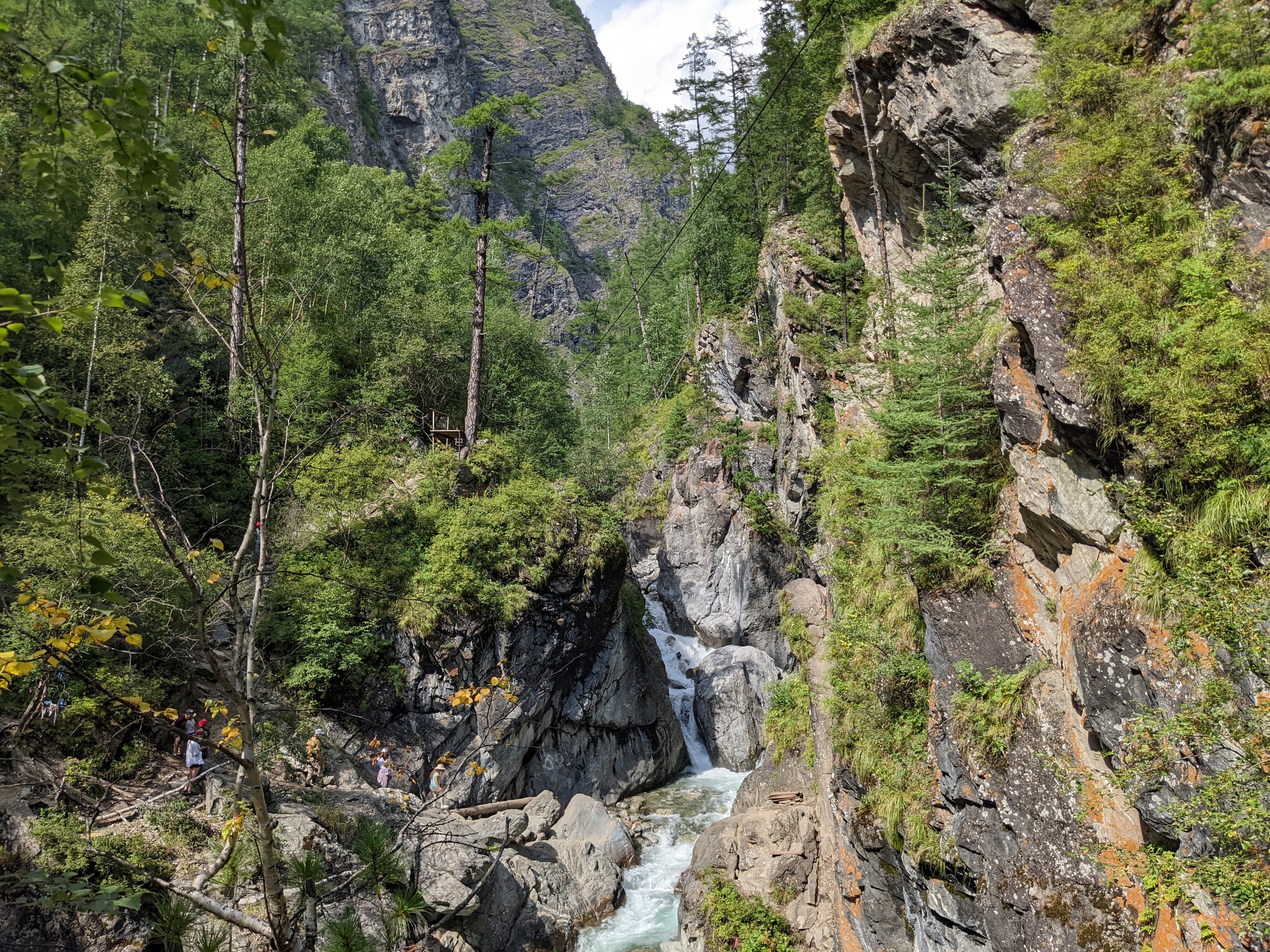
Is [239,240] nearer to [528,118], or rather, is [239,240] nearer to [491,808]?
[491,808]

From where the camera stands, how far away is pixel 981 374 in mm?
10258

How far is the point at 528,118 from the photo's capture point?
55125 mm

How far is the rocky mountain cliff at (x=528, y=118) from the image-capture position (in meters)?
61.8

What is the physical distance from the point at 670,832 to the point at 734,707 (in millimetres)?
5396

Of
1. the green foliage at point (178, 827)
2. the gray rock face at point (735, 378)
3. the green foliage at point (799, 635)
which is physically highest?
the gray rock face at point (735, 378)

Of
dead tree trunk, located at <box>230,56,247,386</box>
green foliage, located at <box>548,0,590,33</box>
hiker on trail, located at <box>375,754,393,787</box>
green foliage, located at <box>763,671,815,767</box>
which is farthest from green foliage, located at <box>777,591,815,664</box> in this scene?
green foliage, located at <box>548,0,590,33</box>

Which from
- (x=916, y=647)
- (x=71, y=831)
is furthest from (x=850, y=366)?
(x=71, y=831)

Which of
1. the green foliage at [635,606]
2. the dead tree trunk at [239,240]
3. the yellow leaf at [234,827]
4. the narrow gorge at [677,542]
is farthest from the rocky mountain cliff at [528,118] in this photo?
the yellow leaf at [234,827]

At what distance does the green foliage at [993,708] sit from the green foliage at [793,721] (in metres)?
5.11

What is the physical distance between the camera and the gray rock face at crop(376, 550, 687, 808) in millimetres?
15336

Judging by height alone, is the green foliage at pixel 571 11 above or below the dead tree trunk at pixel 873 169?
above

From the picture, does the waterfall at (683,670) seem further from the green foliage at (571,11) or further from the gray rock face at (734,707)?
the green foliage at (571,11)

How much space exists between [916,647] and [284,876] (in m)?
9.64

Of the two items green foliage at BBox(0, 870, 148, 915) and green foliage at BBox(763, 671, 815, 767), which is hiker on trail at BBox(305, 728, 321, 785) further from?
green foliage at BBox(0, 870, 148, 915)
